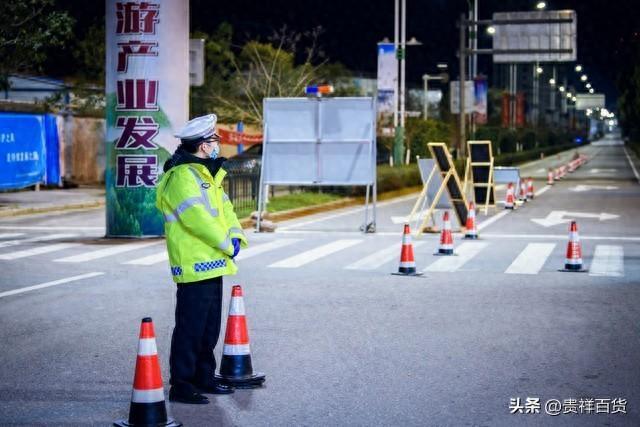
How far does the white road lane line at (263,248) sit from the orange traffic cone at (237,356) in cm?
804

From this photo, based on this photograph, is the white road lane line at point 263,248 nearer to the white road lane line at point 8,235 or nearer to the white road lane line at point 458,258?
the white road lane line at point 458,258

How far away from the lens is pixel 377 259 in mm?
15594

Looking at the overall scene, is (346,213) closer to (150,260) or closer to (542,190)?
(150,260)

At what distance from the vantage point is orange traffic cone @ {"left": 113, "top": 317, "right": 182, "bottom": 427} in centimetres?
616

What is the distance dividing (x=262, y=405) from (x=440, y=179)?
13.5 meters

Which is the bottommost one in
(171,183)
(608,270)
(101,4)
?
(608,270)

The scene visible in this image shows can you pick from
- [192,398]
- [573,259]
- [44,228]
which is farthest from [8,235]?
[192,398]

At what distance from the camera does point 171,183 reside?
267 inches

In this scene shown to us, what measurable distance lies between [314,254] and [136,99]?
14.3ft

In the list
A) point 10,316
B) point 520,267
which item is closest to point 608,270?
point 520,267

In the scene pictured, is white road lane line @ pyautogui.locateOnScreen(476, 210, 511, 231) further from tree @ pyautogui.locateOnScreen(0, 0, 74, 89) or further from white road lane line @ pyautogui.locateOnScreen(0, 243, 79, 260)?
tree @ pyautogui.locateOnScreen(0, 0, 74, 89)

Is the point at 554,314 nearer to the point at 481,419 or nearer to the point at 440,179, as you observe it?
the point at 481,419

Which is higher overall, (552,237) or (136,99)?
(136,99)

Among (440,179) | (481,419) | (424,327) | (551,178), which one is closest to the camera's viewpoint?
(481,419)
